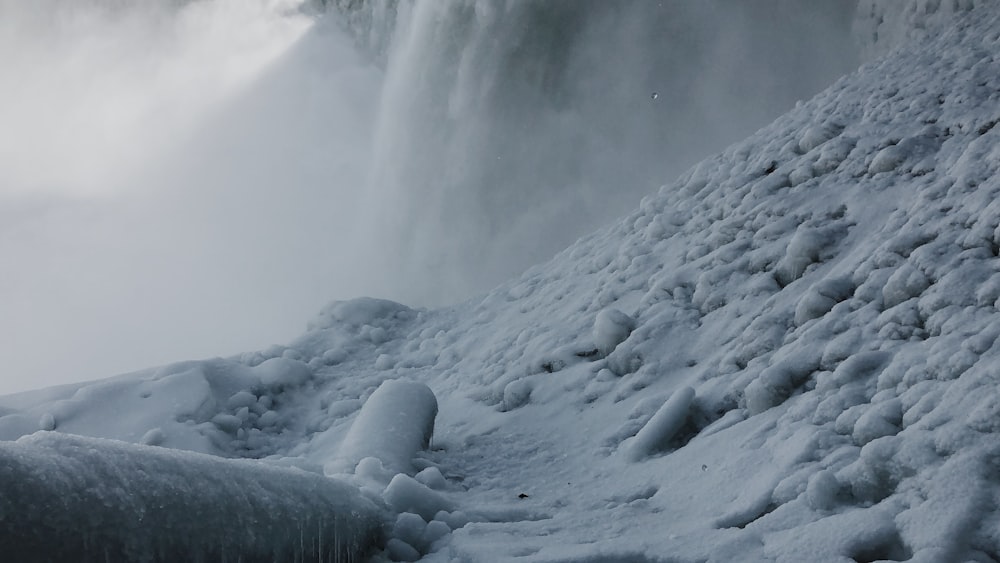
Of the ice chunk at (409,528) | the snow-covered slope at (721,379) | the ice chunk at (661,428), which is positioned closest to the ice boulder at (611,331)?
the snow-covered slope at (721,379)

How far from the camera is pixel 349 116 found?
21.9 m

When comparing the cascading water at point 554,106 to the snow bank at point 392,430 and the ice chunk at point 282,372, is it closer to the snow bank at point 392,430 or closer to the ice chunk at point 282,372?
the ice chunk at point 282,372

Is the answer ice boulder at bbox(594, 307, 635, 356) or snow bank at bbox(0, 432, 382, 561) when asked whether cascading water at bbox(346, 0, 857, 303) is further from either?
snow bank at bbox(0, 432, 382, 561)

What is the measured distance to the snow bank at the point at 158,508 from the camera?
1331 millimetres

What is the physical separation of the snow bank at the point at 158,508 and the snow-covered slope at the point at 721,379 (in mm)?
283

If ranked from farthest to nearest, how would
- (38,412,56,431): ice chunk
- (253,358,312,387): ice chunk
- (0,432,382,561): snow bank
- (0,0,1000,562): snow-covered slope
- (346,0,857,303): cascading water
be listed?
(346,0,857,303): cascading water < (253,358,312,387): ice chunk < (38,412,56,431): ice chunk < (0,0,1000,562): snow-covered slope < (0,432,382,561): snow bank

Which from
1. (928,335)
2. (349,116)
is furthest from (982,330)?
(349,116)

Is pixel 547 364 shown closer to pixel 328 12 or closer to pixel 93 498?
pixel 93 498

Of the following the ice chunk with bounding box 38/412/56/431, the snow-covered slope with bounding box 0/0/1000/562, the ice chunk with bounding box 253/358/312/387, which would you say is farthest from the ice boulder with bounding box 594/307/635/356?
the ice chunk with bounding box 38/412/56/431

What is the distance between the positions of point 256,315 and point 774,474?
22442 millimetres

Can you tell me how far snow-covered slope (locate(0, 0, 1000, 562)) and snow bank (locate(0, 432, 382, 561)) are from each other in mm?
283

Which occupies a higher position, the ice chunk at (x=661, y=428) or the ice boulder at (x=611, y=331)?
the ice boulder at (x=611, y=331)

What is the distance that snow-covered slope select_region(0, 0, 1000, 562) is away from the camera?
1787 millimetres

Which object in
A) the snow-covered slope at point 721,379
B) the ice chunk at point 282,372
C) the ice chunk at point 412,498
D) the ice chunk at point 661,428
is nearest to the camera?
the snow-covered slope at point 721,379
